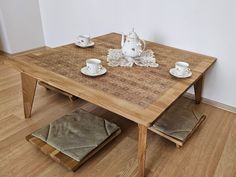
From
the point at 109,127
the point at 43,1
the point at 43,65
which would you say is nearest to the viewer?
the point at 43,65

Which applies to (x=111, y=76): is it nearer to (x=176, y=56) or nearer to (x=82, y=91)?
(x=82, y=91)

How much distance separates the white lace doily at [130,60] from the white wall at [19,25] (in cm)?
164

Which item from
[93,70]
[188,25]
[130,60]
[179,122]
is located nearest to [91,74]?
[93,70]

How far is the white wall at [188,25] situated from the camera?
5.23ft

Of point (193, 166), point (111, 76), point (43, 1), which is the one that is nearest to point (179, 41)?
point (111, 76)

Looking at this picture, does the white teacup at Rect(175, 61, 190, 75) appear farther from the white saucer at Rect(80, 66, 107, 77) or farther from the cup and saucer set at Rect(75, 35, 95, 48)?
the cup and saucer set at Rect(75, 35, 95, 48)

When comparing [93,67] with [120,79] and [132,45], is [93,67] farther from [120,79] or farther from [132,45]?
[132,45]

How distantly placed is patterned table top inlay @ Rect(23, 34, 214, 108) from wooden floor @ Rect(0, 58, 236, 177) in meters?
0.43

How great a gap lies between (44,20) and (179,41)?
1.82 m

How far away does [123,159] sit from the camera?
52.5 inches

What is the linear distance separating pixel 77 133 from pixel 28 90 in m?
0.46

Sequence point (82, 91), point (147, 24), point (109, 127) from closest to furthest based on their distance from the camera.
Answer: point (82, 91), point (109, 127), point (147, 24)

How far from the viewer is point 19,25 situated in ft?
8.99

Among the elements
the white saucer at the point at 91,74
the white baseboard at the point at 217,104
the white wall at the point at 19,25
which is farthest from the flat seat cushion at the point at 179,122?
the white wall at the point at 19,25
